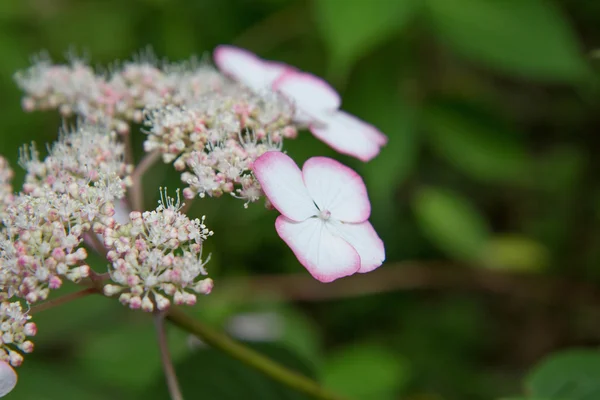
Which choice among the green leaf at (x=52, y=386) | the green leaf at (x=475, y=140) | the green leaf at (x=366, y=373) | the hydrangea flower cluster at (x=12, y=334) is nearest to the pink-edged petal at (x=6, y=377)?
the hydrangea flower cluster at (x=12, y=334)

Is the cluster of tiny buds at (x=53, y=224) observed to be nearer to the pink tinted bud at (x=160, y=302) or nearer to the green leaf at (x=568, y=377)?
the pink tinted bud at (x=160, y=302)

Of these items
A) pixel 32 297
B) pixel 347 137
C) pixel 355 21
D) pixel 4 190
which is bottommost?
pixel 32 297

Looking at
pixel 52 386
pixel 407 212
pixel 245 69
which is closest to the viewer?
pixel 245 69

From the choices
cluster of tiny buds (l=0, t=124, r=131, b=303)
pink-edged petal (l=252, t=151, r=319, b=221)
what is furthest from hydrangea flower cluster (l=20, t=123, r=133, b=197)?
pink-edged petal (l=252, t=151, r=319, b=221)

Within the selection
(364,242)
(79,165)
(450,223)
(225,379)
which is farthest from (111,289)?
(450,223)

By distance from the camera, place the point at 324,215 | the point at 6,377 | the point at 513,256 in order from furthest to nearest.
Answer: the point at 513,256 < the point at 324,215 < the point at 6,377

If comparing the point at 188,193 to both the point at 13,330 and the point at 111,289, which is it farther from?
the point at 13,330
